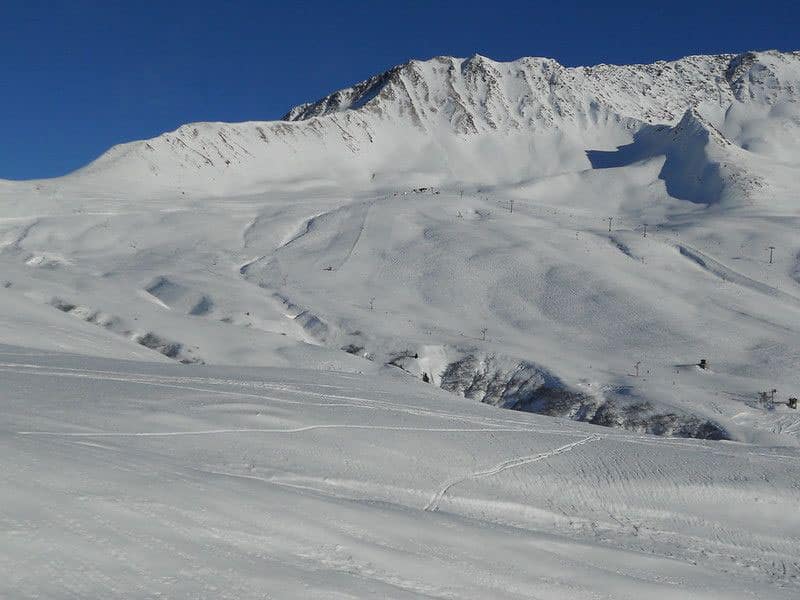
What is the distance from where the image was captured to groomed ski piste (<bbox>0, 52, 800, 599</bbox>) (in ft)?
23.8

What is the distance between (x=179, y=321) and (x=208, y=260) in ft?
84.8

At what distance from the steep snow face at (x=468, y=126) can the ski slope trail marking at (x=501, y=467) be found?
10239cm

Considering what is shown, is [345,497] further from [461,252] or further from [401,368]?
[461,252]

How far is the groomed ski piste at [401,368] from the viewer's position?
7246 mm

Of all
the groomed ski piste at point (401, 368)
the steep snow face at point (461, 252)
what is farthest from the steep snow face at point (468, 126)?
the groomed ski piste at point (401, 368)

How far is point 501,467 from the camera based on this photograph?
1360 centimetres

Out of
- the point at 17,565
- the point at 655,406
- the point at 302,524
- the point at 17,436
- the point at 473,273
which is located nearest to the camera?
the point at 17,565

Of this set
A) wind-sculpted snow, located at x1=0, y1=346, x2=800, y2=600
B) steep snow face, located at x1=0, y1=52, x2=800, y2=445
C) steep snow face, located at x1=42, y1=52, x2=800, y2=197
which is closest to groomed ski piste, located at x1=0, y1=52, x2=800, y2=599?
wind-sculpted snow, located at x1=0, y1=346, x2=800, y2=600

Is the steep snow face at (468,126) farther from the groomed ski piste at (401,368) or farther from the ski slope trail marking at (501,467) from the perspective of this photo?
the ski slope trail marking at (501,467)

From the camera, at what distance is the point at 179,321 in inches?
1713

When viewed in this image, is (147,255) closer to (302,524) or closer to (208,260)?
(208,260)

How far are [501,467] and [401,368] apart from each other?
2868 centimetres

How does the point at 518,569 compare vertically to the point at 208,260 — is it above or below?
below

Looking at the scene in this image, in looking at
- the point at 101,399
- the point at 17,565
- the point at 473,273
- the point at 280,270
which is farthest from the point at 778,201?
the point at 17,565
